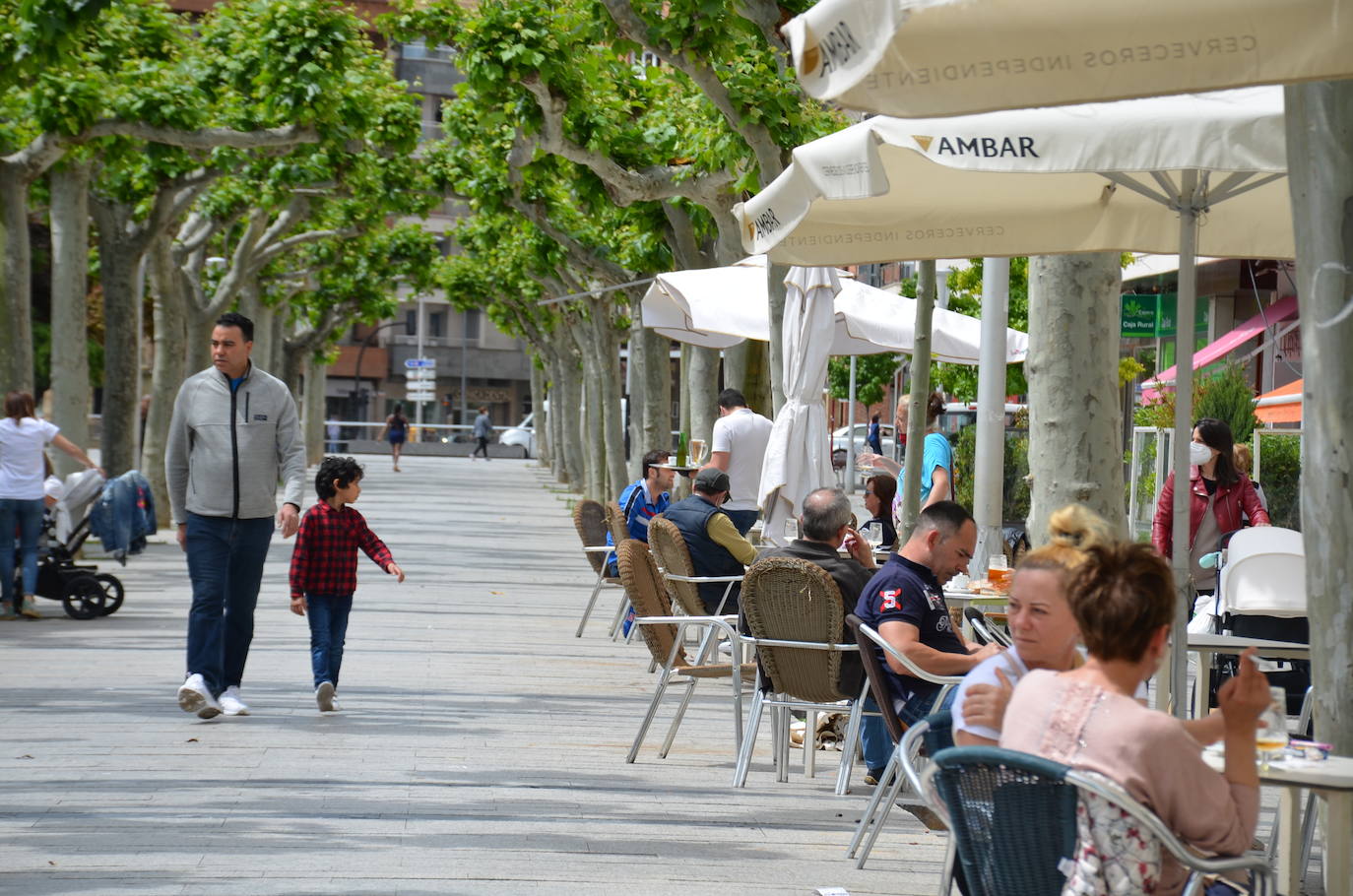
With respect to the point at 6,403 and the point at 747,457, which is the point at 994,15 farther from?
the point at 6,403

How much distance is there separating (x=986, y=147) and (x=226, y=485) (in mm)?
4850

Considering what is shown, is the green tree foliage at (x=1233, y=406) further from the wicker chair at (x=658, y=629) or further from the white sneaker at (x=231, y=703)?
the white sneaker at (x=231, y=703)

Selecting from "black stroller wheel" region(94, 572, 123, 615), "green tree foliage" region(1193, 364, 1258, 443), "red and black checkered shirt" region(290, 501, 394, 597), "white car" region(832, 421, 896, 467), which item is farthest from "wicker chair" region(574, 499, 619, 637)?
"white car" region(832, 421, 896, 467)

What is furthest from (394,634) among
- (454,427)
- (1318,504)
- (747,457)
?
(454,427)

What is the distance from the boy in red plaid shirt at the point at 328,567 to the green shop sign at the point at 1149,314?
22.9m

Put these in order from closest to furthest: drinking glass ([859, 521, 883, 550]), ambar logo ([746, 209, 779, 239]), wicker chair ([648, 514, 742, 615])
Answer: ambar logo ([746, 209, 779, 239])
wicker chair ([648, 514, 742, 615])
drinking glass ([859, 521, 883, 550])

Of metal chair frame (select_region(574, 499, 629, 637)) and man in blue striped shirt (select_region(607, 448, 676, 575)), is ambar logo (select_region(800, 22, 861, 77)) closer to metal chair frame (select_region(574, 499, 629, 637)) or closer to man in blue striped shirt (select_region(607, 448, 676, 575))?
man in blue striped shirt (select_region(607, 448, 676, 575))

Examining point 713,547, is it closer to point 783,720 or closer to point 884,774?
point 783,720

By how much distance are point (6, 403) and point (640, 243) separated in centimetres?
1158

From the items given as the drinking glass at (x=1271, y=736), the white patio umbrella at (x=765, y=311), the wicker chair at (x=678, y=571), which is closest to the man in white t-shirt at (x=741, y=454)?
the white patio umbrella at (x=765, y=311)

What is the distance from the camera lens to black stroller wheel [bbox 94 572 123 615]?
15.5 m

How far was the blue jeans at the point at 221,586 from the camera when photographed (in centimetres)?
980

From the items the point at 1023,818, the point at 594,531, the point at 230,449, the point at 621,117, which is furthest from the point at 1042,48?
the point at 621,117

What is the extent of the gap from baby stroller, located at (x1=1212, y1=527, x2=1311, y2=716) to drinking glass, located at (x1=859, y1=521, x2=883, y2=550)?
309 centimetres
